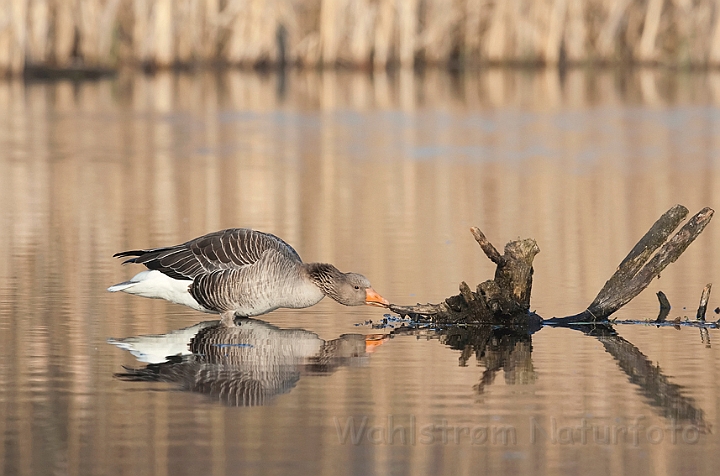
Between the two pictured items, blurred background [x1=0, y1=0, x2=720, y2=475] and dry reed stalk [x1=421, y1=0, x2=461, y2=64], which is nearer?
blurred background [x1=0, y1=0, x2=720, y2=475]

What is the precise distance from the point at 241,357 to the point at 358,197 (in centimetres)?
862

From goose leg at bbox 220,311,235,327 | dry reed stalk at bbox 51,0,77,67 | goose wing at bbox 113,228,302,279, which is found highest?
dry reed stalk at bbox 51,0,77,67

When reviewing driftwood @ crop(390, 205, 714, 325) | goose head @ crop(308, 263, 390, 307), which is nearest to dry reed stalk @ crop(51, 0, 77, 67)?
goose head @ crop(308, 263, 390, 307)

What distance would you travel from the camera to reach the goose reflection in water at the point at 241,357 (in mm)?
7879

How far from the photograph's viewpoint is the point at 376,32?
40438 millimetres

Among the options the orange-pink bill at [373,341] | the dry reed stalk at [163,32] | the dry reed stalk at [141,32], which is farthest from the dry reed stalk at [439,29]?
the orange-pink bill at [373,341]

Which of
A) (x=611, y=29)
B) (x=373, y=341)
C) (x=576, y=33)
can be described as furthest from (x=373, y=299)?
(x=611, y=29)

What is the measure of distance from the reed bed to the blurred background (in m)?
0.09

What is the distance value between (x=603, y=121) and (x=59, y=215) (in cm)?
1523

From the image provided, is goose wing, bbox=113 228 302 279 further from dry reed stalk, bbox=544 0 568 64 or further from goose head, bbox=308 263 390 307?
dry reed stalk, bbox=544 0 568 64

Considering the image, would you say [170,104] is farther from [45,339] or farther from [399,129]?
[45,339]

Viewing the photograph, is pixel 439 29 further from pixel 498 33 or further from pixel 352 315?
pixel 352 315

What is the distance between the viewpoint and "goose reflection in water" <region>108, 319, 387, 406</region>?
25.8 feet

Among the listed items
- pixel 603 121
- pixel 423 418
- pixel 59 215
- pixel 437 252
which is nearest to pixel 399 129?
pixel 603 121
